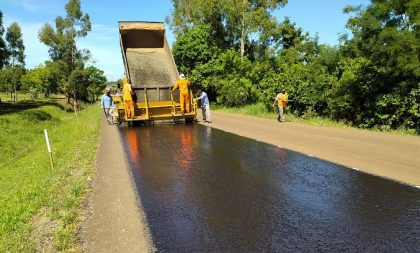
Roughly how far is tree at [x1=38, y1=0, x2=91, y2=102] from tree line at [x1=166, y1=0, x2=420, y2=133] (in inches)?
938

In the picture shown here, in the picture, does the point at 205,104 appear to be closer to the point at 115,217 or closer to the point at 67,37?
the point at 115,217

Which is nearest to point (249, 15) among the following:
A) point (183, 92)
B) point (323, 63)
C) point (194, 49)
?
point (194, 49)

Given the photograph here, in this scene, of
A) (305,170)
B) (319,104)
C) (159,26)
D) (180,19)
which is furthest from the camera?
(180,19)

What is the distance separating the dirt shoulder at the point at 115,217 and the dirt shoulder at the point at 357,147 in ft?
15.1

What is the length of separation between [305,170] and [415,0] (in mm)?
9664

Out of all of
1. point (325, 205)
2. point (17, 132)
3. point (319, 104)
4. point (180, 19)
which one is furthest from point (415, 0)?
point (180, 19)

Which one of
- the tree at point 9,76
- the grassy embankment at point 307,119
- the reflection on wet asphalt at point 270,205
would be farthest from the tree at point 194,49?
the tree at point 9,76

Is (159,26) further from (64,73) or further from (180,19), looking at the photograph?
(64,73)

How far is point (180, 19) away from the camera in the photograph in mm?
45406

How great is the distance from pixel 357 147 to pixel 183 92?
8.35 metres

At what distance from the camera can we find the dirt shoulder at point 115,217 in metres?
4.62

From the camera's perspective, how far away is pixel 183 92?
17.3 m

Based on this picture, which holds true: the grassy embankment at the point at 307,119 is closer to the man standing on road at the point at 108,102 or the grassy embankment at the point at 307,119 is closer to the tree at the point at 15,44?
the man standing on road at the point at 108,102

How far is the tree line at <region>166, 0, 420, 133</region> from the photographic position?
15.1 metres
